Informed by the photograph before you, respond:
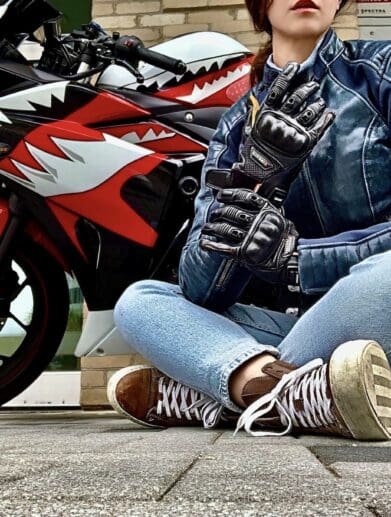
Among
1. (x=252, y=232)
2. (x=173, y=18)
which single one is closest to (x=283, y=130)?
(x=252, y=232)

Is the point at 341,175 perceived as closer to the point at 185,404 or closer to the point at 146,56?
the point at 185,404

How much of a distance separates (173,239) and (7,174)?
358mm

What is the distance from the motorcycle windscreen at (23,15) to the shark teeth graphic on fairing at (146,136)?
0.33m

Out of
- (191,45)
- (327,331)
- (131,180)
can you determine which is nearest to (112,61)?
(191,45)

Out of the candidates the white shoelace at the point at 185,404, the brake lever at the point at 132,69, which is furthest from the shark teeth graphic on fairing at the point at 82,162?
the white shoelace at the point at 185,404

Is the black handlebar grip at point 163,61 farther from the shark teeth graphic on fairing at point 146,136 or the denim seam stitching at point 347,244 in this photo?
the denim seam stitching at point 347,244

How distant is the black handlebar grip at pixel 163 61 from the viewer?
1452 mm

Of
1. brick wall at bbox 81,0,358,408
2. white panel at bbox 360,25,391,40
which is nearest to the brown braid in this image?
brick wall at bbox 81,0,358,408

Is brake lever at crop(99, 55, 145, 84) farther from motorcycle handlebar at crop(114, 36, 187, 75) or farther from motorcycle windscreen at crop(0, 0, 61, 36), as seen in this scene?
motorcycle windscreen at crop(0, 0, 61, 36)

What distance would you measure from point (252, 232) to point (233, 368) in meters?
0.17

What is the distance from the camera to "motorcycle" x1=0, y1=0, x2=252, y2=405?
57.7 inches

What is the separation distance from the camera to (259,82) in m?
1.26

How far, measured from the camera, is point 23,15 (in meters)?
1.57

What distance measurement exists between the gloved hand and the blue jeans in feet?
0.27
